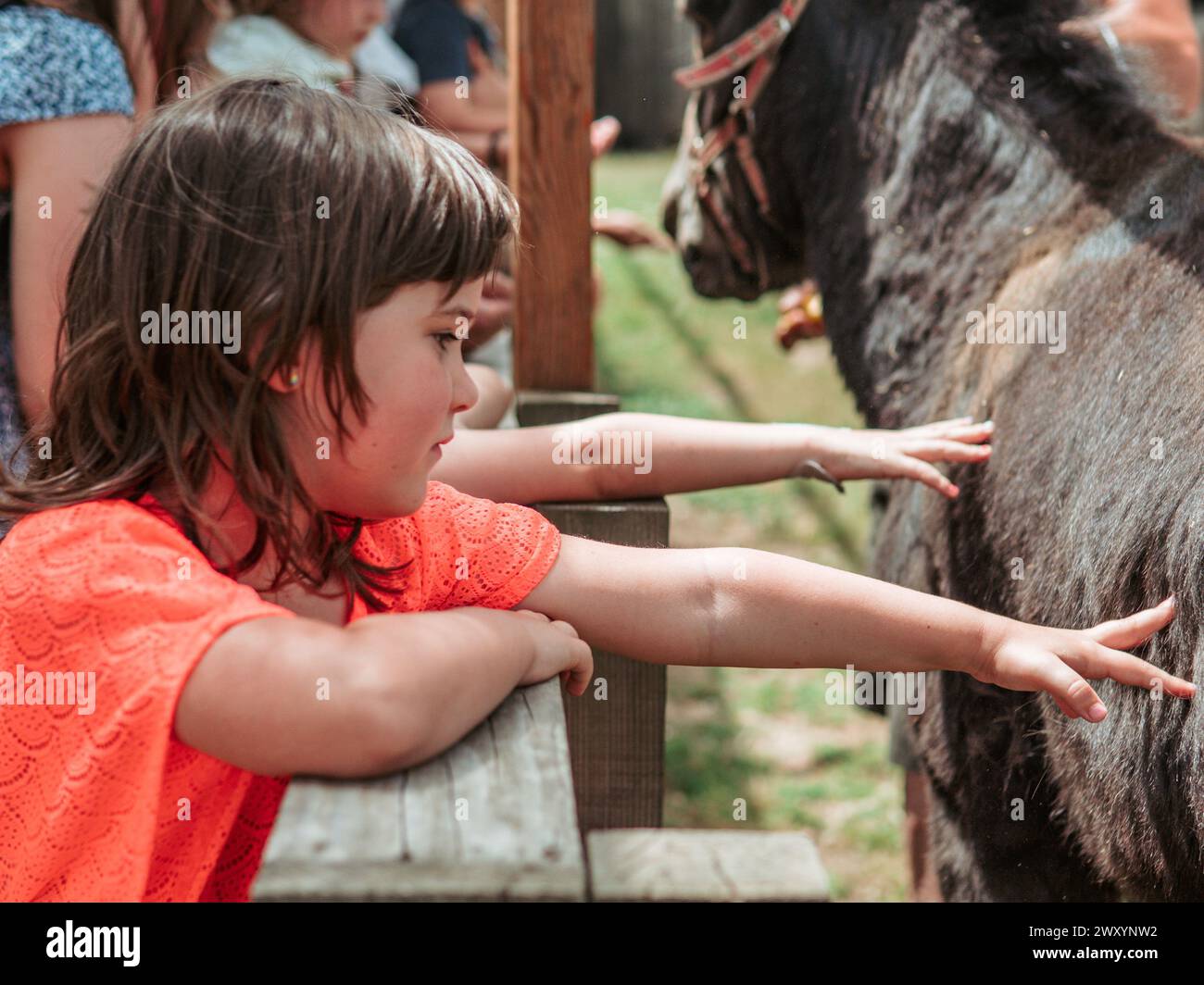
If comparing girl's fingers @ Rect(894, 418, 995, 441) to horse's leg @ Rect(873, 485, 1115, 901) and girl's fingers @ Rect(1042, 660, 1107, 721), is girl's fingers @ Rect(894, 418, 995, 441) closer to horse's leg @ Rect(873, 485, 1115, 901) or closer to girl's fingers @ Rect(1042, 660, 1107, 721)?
horse's leg @ Rect(873, 485, 1115, 901)

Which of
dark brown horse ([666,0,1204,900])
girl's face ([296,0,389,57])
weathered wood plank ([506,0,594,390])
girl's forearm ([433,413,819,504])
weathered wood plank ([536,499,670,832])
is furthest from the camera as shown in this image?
girl's face ([296,0,389,57])

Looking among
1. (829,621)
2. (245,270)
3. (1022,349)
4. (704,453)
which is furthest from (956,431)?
(245,270)

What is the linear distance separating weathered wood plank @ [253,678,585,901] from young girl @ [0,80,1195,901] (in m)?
0.04

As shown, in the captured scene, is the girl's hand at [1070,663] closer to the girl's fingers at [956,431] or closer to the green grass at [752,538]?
the girl's fingers at [956,431]

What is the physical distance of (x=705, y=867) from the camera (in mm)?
905

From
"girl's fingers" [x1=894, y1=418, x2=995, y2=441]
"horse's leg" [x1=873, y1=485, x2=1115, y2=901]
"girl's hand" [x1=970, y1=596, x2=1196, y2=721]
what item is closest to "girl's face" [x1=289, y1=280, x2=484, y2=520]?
"girl's hand" [x1=970, y1=596, x2=1196, y2=721]

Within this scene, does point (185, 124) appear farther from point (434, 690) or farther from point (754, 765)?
point (754, 765)

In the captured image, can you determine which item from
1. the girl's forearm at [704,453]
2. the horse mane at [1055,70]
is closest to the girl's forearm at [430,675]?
the girl's forearm at [704,453]

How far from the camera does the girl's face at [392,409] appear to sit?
1.34 m

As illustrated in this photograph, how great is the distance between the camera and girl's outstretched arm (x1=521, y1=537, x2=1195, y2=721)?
1512mm

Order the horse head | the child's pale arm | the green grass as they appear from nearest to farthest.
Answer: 1. the child's pale arm
2. the horse head
3. the green grass

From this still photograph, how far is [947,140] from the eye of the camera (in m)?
2.48

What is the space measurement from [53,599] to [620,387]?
21.8 ft
